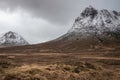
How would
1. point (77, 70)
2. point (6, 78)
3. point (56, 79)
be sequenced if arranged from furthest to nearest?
point (77, 70) → point (56, 79) → point (6, 78)

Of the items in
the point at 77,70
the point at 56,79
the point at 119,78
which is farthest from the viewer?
the point at 77,70

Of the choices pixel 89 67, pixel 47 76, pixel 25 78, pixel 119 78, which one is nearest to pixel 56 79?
pixel 47 76

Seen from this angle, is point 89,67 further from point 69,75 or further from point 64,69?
point 69,75

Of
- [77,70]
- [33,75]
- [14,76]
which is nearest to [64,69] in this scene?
[77,70]

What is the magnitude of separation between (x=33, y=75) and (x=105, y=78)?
398 inches

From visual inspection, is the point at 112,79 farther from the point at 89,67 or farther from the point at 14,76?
the point at 14,76

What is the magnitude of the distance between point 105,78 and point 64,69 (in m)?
7.60

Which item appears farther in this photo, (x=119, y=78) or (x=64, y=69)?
(x=64, y=69)

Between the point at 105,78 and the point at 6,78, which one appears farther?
the point at 105,78

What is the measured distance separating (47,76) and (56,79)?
1551mm

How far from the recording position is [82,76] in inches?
1441

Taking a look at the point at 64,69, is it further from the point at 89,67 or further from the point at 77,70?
the point at 89,67

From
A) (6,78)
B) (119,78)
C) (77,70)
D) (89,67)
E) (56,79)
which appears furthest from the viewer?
(89,67)

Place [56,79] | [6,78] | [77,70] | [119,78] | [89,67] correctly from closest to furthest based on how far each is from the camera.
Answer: [6,78] → [56,79] → [119,78] → [77,70] → [89,67]
